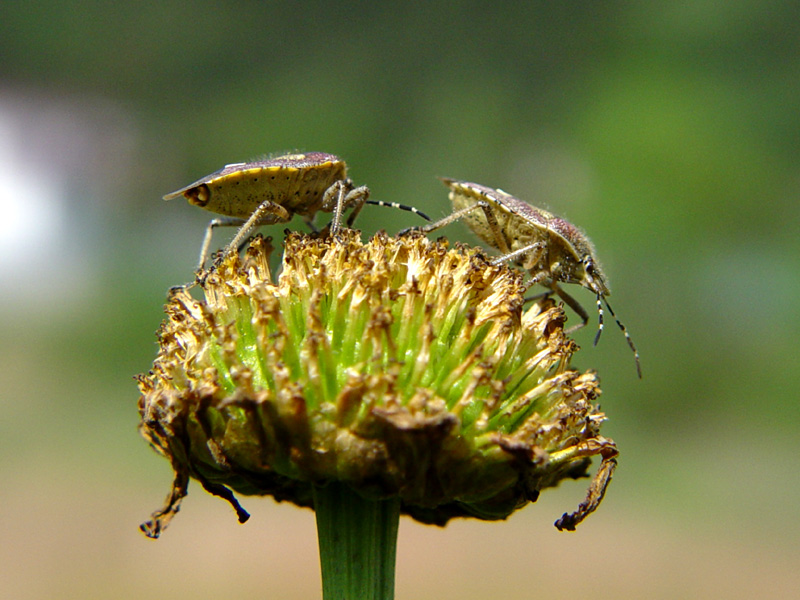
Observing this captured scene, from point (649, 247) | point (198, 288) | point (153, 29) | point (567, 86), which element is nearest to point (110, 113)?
point (153, 29)

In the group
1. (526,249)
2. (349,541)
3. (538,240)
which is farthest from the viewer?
(538,240)

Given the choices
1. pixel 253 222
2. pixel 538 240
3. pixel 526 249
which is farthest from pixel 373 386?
pixel 538 240

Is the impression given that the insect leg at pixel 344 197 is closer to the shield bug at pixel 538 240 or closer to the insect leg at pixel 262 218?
the insect leg at pixel 262 218

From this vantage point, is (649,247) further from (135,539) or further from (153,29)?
(153,29)

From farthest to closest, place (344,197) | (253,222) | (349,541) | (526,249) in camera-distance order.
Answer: (526,249)
(344,197)
(253,222)
(349,541)

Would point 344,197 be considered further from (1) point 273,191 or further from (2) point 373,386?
(2) point 373,386

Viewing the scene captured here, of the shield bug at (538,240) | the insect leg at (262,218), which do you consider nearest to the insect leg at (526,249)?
the shield bug at (538,240)

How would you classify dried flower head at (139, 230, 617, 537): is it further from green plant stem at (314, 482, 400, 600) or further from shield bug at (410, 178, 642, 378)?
shield bug at (410, 178, 642, 378)
